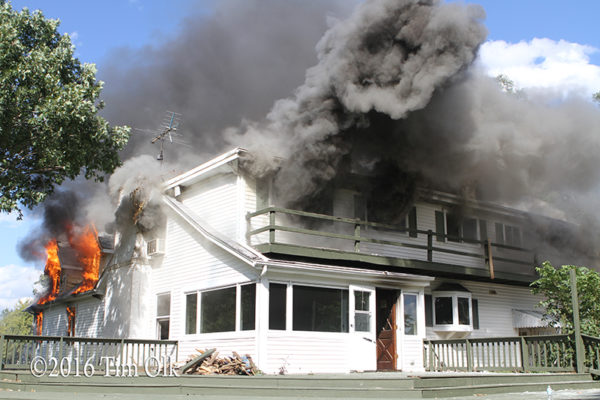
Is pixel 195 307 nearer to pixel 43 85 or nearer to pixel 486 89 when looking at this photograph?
pixel 43 85

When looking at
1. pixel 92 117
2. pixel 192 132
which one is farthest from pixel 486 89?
pixel 192 132

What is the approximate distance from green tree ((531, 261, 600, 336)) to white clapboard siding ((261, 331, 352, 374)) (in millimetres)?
6037

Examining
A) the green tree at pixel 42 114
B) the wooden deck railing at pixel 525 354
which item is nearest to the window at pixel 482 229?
the wooden deck railing at pixel 525 354

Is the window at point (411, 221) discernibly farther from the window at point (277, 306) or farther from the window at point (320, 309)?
the window at point (277, 306)

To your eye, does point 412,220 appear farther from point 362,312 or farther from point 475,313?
point 362,312

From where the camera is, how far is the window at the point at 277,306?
14281 mm

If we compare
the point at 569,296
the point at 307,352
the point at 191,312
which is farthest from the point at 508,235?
the point at 191,312

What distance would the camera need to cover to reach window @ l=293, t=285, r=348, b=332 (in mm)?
14703

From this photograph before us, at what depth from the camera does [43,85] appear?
48.2ft

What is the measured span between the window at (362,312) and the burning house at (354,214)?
0.14ft

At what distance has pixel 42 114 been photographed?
46.7ft

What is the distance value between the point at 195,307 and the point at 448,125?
9225 mm

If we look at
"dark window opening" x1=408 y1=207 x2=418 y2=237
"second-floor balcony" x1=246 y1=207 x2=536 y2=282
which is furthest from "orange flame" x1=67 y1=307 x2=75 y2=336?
"dark window opening" x1=408 y1=207 x2=418 y2=237

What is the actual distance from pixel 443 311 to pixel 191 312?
8.02 metres
